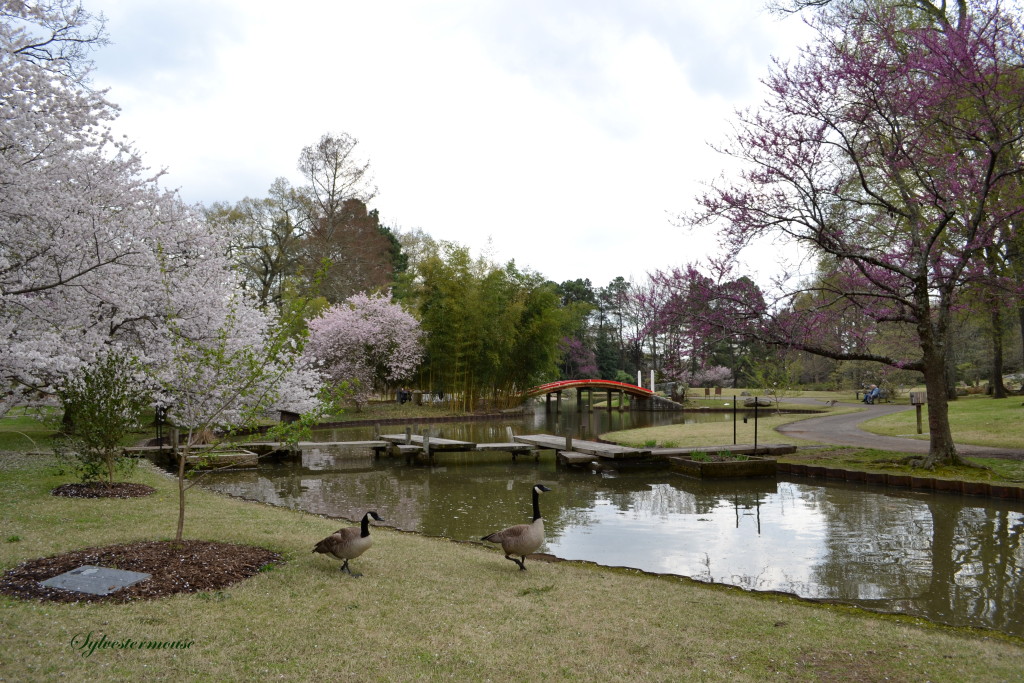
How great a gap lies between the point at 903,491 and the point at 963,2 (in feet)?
40.9

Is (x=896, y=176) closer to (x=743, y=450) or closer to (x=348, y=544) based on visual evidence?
(x=743, y=450)

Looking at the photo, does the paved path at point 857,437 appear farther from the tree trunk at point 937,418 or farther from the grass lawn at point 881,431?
the tree trunk at point 937,418

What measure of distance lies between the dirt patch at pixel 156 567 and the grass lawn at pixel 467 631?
0.65ft

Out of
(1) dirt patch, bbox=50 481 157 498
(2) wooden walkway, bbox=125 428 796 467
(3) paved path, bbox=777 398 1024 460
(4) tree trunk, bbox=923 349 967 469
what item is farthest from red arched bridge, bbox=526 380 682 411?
(1) dirt patch, bbox=50 481 157 498

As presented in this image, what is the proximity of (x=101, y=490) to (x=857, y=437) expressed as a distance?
19262 mm

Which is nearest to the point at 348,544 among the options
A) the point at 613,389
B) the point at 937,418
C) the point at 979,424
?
the point at 937,418

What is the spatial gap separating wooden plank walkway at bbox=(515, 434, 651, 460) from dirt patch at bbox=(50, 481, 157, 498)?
10.4 meters

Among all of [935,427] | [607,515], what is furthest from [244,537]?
[935,427]

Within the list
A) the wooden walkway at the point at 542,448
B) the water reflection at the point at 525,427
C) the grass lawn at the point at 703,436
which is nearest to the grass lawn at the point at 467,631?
the wooden walkway at the point at 542,448

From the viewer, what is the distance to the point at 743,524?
35.2 feet

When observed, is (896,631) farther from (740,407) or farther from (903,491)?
(740,407)

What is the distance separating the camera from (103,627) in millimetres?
4680

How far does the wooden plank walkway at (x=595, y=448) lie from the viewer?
1672 centimetres

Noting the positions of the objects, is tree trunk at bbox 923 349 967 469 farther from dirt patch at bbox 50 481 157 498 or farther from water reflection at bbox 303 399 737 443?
dirt patch at bbox 50 481 157 498
